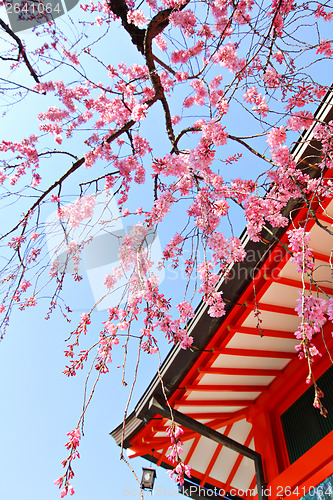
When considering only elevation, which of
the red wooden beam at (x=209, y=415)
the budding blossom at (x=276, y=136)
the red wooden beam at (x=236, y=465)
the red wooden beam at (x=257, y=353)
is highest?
the budding blossom at (x=276, y=136)

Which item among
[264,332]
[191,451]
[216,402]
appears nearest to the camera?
[264,332]

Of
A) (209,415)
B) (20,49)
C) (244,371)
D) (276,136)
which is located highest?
(20,49)

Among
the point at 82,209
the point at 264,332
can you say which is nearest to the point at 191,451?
the point at 264,332

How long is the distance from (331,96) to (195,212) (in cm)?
126

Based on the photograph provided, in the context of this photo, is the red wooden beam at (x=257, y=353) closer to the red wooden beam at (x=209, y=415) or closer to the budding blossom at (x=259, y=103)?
the red wooden beam at (x=209, y=415)

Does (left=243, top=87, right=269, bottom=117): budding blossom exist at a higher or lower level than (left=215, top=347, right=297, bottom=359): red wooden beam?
higher

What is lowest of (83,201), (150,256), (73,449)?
(73,449)

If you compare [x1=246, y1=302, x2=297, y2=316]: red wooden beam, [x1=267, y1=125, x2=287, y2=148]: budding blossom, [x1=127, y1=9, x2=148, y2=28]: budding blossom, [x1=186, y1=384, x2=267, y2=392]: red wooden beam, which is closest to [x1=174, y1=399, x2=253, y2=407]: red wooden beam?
[x1=186, y1=384, x2=267, y2=392]: red wooden beam

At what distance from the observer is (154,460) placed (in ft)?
12.3

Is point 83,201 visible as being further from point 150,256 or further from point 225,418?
point 225,418

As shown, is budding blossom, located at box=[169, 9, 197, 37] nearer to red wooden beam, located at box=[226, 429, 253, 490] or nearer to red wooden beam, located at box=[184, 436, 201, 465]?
red wooden beam, located at box=[184, 436, 201, 465]

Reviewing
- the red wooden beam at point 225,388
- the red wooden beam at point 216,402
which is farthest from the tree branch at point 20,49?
the red wooden beam at point 216,402

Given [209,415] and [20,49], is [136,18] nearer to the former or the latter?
[20,49]

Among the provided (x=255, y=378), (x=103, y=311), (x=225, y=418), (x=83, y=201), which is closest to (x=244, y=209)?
(x=103, y=311)
